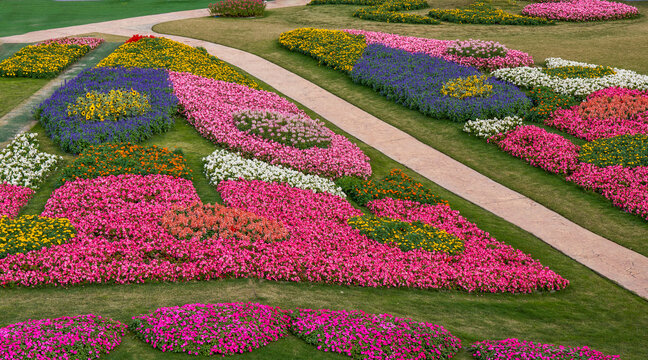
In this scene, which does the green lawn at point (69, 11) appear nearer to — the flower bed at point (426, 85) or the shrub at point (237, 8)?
the shrub at point (237, 8)

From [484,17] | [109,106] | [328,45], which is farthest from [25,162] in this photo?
[484,17]

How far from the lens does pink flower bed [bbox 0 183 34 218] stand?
10789 mm

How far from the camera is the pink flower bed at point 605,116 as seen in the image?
15617mm

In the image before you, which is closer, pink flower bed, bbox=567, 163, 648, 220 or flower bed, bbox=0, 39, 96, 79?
pink flower bed, bbox=567, 163, 648, 220

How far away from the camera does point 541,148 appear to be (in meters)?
14.9

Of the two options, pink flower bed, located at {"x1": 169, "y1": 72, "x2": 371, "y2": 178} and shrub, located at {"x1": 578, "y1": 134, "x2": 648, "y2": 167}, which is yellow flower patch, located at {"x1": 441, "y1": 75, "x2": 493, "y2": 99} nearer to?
shrub, located at {"x1": 578, "y1": 134, "x2": 648, "y2": 167}

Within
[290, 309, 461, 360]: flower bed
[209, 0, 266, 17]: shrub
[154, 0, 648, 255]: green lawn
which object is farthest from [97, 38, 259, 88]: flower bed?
[290, 309, 461, 360]: flower bed

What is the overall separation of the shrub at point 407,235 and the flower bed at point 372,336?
8.38 feet

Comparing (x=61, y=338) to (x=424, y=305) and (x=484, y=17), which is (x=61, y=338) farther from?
(x=484, y=17)

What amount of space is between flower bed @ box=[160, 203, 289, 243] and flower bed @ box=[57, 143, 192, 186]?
199 centimetres

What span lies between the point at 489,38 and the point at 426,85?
8342 mm

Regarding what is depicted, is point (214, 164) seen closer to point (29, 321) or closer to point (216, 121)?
point (216, 121)

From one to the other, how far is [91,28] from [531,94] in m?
18.8

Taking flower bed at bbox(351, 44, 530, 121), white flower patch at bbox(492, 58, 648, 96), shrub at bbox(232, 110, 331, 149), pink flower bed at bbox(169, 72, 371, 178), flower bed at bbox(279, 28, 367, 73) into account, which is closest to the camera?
pink flower bed at bbox(169, 72, 371, 178)
